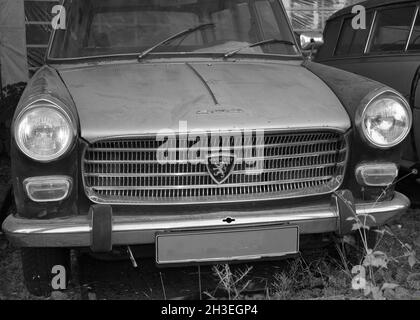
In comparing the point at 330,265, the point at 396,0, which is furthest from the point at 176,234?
the point at 396,0

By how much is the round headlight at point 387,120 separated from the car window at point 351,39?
110 inches

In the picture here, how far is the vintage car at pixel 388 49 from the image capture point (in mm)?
4516

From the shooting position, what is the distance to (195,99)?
290cm

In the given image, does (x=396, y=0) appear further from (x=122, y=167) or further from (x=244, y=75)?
(x=122, y=167)

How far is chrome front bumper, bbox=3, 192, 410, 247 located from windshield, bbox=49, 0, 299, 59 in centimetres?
128

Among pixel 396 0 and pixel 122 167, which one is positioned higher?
pixel 396 0

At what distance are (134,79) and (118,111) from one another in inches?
18.8

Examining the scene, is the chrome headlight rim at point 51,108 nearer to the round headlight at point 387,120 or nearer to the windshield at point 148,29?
the windshield at point 148,29

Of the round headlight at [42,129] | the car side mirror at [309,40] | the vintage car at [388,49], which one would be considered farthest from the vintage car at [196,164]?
the vintage car at [388,49]

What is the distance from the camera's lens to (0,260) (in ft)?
12.1

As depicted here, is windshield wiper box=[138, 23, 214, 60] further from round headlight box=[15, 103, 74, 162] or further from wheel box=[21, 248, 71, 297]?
wheel box=[21, 248, 71, 297]

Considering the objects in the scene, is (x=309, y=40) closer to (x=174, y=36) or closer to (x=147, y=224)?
(x=174, y=36)

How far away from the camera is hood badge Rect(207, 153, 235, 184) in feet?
8.93

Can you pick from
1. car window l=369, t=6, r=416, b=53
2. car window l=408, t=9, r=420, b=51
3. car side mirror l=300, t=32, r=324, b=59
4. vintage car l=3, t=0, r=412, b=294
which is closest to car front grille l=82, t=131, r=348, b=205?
vintage car l=3, t=0, r=412, b=294
